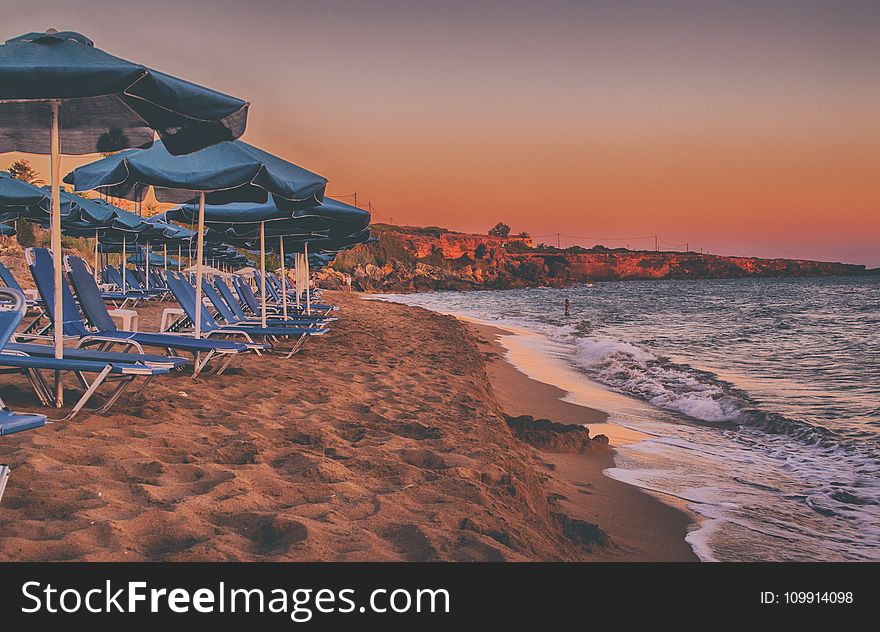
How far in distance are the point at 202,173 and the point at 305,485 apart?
141 inches

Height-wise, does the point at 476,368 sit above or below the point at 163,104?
below

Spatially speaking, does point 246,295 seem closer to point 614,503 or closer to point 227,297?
point 227,297

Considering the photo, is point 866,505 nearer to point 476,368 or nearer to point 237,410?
point 237,410

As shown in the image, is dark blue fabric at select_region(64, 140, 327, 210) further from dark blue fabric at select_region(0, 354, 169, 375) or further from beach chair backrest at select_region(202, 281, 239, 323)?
dark blue fabric at select_region(0, 354, 169, 375)

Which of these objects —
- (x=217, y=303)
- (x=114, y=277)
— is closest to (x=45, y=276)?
(x=217, y=303)

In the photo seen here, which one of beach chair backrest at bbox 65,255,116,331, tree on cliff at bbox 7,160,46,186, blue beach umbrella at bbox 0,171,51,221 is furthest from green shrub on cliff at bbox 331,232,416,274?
beach chair backrest at bbox 65,255,116,331

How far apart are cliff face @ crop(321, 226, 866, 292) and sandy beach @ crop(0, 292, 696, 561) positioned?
277ft

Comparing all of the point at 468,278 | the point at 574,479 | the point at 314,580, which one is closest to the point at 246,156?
the point at 574,479

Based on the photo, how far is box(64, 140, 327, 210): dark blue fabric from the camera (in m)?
5.88

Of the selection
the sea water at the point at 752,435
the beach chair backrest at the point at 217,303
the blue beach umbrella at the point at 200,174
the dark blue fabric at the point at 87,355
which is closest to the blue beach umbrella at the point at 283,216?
the blue beach umbrella at the point at 200,174

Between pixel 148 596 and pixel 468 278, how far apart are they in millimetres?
98496

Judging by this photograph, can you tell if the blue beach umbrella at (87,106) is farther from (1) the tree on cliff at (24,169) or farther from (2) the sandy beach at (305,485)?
(1) the tree on cliff at (24,169)

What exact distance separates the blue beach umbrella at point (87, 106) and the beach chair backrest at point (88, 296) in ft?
3.03

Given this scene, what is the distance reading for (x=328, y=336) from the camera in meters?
11.4
